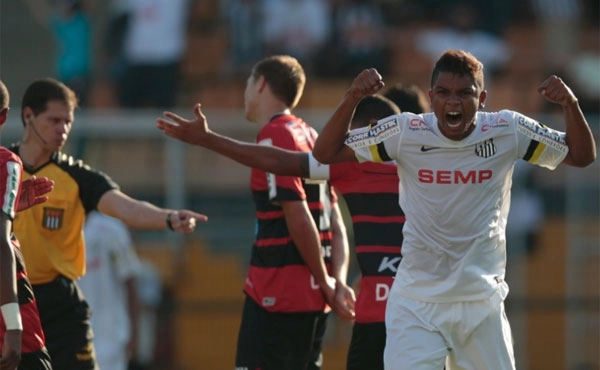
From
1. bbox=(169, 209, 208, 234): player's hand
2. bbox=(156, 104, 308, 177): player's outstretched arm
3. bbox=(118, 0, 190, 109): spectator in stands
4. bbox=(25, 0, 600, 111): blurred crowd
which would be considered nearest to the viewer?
bbox=(156, 104, 308, 177): player's outstretched arm

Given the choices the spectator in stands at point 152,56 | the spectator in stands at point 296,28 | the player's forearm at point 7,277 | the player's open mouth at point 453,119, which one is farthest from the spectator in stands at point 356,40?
the player's forearm at point 7,277

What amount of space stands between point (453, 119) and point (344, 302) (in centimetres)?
199

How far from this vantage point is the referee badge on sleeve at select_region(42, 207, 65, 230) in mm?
8188

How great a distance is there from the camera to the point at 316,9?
17.0 metres

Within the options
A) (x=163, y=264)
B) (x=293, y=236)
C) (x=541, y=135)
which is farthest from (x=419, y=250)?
(x=163, y=264)

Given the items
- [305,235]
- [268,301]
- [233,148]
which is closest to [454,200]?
[233,148]

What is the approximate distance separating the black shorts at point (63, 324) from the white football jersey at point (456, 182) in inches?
91.5

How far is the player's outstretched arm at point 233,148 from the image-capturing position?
7074 millimetres

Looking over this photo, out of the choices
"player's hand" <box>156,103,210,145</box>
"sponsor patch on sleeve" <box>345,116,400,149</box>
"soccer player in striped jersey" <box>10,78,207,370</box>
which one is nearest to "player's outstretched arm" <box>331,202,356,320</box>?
"soccer player in striped jersey" <box>10,78,207,370</box>

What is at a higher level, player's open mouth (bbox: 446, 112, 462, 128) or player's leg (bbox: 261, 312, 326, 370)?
player's open mouth (bbox: 446, 112, 462, 128)

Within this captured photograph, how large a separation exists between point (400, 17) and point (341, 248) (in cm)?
994

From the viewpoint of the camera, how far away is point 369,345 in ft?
26.2

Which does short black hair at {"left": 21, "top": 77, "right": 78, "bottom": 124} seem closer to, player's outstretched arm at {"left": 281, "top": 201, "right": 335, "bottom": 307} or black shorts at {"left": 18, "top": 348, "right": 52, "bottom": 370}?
player's outstretched arm at {"left": 281, "top": 201, "right": 335, "bottom": 307}

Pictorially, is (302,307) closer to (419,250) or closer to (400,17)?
(419,250)
